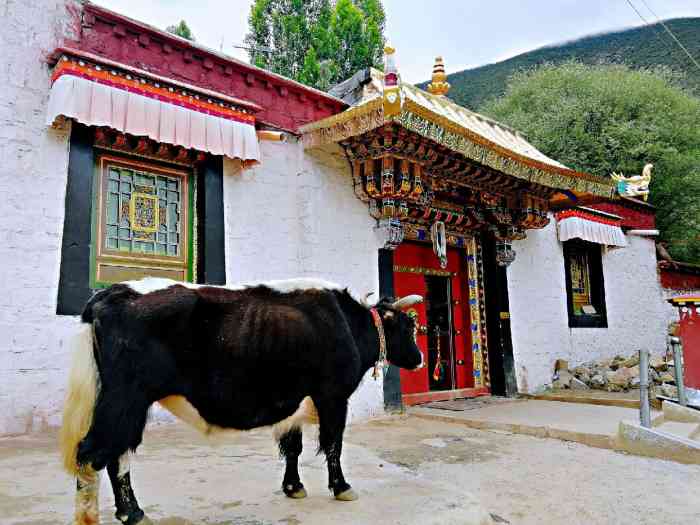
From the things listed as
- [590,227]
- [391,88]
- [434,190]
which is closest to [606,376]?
[590,227]

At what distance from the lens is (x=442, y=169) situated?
655 centimetres

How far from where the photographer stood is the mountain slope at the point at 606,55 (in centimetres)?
3312

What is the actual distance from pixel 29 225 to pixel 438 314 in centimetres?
523

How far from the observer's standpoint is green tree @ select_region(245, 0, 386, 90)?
1927 centimetres

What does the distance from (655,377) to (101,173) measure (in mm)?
9076

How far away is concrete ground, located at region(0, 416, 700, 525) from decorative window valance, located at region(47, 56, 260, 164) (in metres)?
2.48

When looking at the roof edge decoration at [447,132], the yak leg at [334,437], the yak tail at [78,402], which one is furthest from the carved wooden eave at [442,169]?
the yak tail at [78,402]

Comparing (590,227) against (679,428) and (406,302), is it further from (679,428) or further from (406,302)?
(406,302)

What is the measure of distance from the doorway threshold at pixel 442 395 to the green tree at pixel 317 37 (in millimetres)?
13611

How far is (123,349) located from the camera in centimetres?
211

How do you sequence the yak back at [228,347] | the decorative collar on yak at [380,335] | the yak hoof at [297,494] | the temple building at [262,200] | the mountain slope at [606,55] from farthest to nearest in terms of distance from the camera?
the mountain slope at [606,55] < the temple building at [262,200] < the decorative collar on yak at [380,335] < the yak hoof at [297,494] < the yak back at [228,347]

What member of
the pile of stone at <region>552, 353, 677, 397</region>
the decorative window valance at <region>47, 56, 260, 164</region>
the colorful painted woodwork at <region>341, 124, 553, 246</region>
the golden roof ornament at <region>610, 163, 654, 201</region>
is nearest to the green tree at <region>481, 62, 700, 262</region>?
the golden roof ornament at <region>610, 163, 654, 201</region>

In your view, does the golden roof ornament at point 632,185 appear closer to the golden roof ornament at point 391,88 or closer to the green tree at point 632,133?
the golden roof ornament at point 391,88

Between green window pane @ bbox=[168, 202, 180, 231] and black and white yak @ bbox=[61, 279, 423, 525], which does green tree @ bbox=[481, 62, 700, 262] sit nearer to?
green window pane @ bbox=[168, 202, 180, 231]
